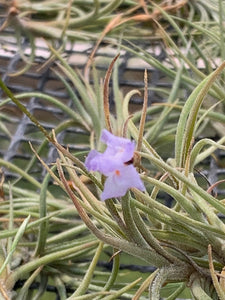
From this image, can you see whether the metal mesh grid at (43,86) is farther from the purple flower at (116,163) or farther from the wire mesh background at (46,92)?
the purple flower at (116,163)

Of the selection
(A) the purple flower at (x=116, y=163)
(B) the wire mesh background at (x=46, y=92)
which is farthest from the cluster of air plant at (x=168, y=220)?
(B) the wire mesh background at (x=46, y=92)

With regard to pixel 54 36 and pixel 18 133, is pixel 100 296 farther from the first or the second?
pixel 54 36

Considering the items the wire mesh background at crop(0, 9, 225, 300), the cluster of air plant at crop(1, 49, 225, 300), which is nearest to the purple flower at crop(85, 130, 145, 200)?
the cluster of air plant at crop(1, 49, 225, 300)

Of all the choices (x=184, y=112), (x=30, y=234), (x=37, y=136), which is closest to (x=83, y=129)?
(x=37, y=136)

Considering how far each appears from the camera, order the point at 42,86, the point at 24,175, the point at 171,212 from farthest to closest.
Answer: the point at 42,86 → the point at 24,175 → the point at 171,212

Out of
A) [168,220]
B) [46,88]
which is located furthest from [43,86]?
[168,220]

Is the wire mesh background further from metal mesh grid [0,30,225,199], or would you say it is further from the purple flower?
the purple flower

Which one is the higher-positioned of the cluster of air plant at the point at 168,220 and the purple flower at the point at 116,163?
the purple flower at the point at 116,163

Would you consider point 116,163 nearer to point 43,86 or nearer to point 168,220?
point 168,220
